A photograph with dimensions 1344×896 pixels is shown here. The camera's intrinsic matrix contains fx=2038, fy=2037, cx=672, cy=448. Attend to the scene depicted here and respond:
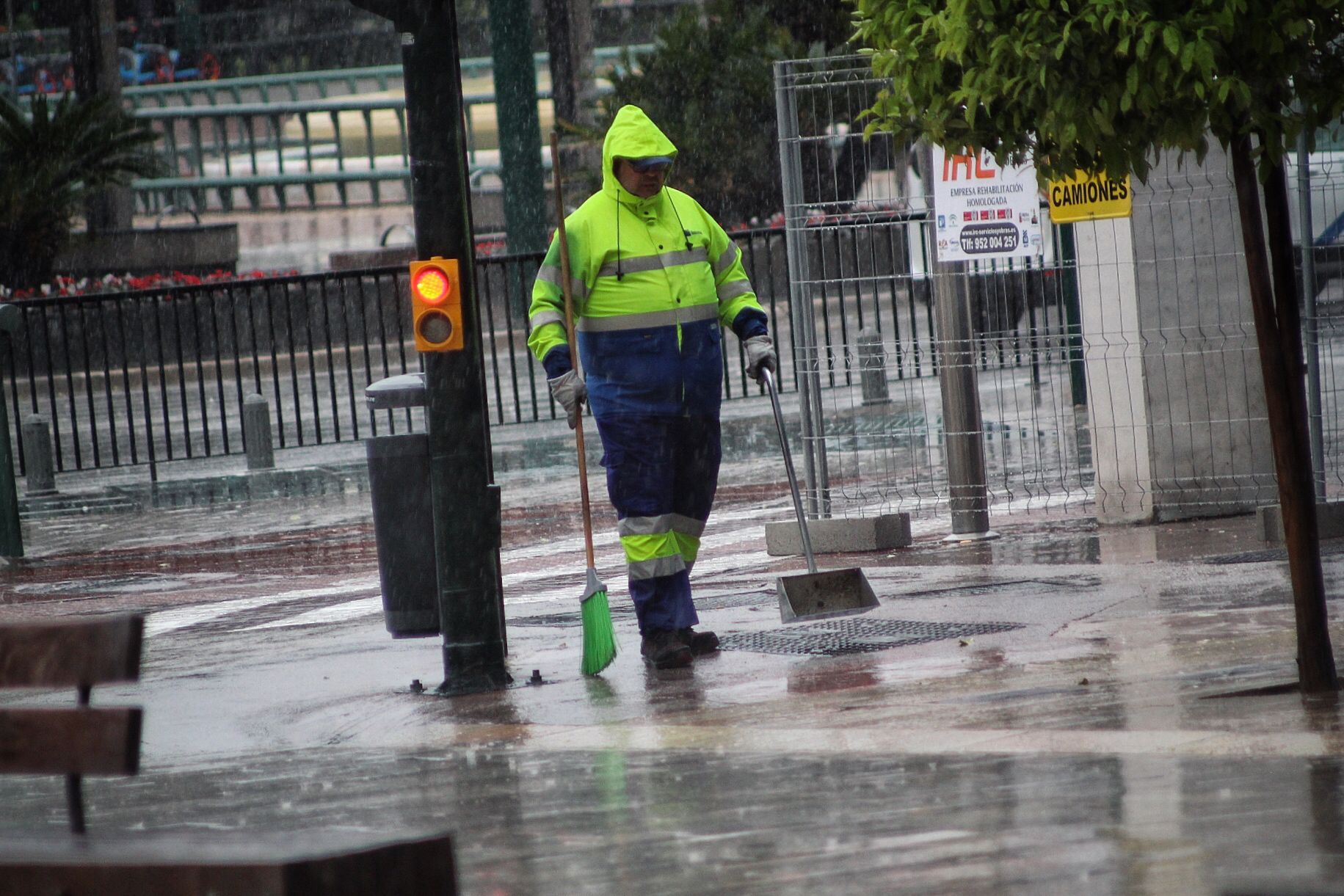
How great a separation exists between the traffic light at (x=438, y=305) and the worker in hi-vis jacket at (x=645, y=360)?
0.51 meters

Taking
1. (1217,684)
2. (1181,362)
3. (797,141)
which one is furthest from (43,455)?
(1217,684)

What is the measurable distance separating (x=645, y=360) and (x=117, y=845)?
13.0ft

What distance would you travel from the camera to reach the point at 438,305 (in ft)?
23.6

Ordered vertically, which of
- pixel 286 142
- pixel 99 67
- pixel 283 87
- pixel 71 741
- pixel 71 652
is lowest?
pixel 71 741

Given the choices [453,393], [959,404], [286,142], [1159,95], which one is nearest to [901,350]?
[959,404]

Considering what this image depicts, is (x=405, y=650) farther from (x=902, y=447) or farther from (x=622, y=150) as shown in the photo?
(x=902, y=447)

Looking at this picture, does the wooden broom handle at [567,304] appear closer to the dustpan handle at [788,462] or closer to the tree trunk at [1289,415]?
the dustpan handle at [788,462]

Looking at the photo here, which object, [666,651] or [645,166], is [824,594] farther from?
[645,166]

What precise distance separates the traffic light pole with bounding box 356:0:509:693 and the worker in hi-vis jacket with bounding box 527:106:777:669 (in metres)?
0.45

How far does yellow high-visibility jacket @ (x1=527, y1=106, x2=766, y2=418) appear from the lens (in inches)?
302

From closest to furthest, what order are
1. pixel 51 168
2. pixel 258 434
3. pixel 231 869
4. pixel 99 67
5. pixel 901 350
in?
pixel 231 869, pixel 901 350, pixel 258 434, pixel 51 168, pixel 99 67

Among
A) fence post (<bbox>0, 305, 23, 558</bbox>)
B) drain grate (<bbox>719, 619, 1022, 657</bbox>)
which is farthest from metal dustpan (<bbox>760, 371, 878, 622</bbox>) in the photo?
fence post (<bbox>0, 305, 23, 558</bbox>)

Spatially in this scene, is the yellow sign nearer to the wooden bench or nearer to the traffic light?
the traffic light

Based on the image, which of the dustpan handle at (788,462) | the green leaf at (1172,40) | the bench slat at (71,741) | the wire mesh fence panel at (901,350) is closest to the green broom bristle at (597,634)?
the dustpan handle at (788,462)
